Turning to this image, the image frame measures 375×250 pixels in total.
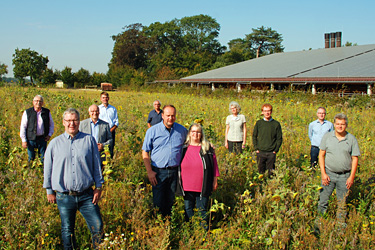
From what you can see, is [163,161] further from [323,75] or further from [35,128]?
[323,75]

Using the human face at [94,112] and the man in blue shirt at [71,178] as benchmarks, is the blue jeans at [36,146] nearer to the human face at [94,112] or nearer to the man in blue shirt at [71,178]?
the human face at [94,112]

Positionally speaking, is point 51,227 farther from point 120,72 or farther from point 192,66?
point 192,66

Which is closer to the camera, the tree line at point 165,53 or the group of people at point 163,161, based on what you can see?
the group of people at point 163,161

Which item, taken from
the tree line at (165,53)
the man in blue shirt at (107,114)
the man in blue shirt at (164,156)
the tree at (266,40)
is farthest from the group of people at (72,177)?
the tree at (266,40)

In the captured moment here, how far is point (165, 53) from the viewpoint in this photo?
212 feet

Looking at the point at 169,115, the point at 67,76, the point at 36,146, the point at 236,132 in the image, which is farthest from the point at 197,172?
the point at 67,76

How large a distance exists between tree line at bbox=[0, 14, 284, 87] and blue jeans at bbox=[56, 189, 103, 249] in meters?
49.4

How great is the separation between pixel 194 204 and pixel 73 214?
58.8 inches

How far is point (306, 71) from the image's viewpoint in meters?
24.5

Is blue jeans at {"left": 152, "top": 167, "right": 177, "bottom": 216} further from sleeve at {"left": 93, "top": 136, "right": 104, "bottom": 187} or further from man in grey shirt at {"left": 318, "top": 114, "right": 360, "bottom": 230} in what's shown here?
man in grey shirt at {"left": 318, "top": 114, "right": 360, "bottom": 230}

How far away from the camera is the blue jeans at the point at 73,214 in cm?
323

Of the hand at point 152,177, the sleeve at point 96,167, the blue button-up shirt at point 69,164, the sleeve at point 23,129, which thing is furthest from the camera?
the sleeve at point 23,129

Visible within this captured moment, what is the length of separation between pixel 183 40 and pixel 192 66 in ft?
58.5

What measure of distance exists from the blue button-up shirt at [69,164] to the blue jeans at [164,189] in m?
0.95
